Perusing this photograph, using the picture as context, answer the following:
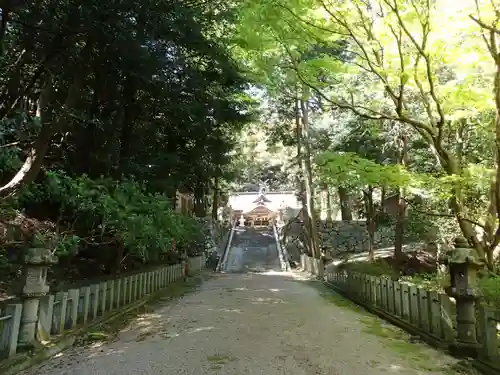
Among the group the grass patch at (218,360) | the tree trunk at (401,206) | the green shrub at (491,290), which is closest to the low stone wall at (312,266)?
the tree trunk at (401,206)

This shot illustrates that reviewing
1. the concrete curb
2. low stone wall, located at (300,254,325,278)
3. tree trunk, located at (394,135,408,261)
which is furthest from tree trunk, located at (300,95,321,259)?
the concrete curb

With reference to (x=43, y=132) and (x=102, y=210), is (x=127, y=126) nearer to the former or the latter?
(x=43, y=132)

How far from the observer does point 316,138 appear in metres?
22.1

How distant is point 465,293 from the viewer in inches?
208

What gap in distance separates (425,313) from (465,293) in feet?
4.42

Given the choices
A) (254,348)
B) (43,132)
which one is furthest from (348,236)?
(43,132)

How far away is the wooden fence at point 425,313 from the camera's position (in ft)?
15.9

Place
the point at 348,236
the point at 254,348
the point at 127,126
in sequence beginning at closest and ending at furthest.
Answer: the point at 254,348 < the point at 127,126 < the point at 348,236

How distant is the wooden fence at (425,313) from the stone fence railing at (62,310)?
537cm

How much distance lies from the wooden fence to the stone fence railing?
17.6 feet

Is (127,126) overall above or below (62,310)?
above

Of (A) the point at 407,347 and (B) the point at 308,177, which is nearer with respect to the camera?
(A) the point at 407,347

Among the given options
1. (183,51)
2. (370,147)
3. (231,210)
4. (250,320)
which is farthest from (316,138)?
(231,210)

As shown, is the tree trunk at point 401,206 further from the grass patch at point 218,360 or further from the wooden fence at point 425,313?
the grass patch at point 218,360
